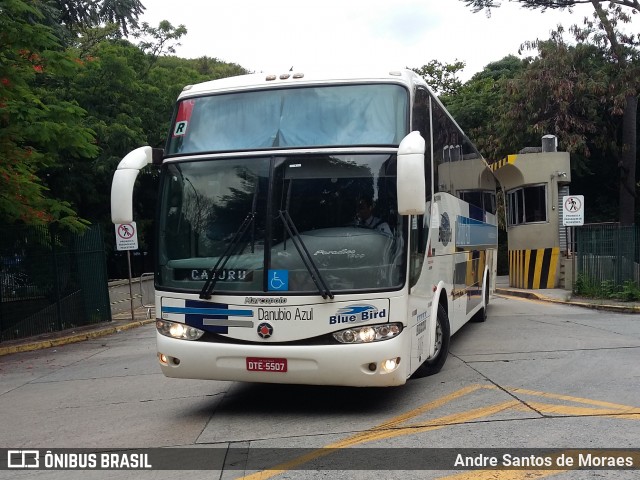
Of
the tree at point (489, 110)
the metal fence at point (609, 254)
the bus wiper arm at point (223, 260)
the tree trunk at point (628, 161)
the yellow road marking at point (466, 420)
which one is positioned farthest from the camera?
the tree at point (489, 110)

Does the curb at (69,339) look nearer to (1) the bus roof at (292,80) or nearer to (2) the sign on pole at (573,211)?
(1) the bus roof at (292,80)

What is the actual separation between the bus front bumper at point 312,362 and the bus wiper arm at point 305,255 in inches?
21.2

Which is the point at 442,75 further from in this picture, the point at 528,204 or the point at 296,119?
the point at 296,119

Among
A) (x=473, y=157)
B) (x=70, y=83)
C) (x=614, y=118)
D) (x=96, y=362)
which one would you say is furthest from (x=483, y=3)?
(x=96, y=362)

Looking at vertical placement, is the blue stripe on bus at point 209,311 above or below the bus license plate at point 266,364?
above

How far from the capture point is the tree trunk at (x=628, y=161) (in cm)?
2527


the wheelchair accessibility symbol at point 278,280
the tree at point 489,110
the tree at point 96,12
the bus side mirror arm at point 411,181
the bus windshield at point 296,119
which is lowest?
the wheelchair accessibility symbol at point 278,280

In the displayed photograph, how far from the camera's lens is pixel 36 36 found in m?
12.4

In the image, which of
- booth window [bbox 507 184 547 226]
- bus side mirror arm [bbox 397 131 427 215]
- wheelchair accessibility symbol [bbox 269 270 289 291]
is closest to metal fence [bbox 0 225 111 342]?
wheelchair accessibility symbol [bbox 269 270 289 291]

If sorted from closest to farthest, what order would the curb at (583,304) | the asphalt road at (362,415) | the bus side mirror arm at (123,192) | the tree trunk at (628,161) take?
the asphalt road at (362,415), the bus side mirror arm at (123,192), the curb at (583,304), the tree trunk at (628,161)

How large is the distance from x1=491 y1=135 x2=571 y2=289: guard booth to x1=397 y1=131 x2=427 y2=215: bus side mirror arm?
57.3 feet

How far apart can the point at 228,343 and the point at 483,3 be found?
1959 centimetres

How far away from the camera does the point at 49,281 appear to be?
661 inches

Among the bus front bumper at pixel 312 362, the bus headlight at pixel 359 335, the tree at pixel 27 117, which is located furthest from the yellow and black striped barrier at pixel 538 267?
the bus headlight at pixel 359 335
